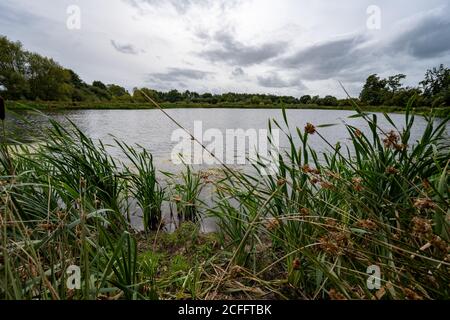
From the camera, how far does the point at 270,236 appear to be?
4.68 ft

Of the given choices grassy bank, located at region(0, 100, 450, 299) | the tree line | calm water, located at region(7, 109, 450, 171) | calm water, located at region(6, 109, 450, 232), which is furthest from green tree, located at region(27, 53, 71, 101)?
grassy bank, located at region(0, 100, 450, 299)

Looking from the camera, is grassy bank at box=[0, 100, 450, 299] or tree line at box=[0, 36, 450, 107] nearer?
grassy bank at box=[0, 100, 450, 299]

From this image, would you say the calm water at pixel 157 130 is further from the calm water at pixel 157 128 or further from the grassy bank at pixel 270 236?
the grassy bank at pixel 270 236

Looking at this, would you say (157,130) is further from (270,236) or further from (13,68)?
(13,68)

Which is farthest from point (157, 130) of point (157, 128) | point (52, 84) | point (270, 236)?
point (52, 84)

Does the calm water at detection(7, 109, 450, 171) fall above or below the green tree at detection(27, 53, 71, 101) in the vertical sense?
below

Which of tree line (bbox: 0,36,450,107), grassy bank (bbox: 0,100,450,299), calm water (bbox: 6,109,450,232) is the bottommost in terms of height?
grassy bank (bbox: 0,100,450,299)

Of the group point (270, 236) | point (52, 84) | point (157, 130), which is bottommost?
point (270, 236)

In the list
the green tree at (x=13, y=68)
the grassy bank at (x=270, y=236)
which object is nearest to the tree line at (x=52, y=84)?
the green tree at (x=13, y=68)

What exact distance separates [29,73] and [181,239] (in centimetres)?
4974

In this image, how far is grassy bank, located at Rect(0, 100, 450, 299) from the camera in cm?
90

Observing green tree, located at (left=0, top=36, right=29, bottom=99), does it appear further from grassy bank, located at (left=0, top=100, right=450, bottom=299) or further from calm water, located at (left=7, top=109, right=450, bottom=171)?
grassy bank, located at (left=0, top=100, right=450, bottom=299)
